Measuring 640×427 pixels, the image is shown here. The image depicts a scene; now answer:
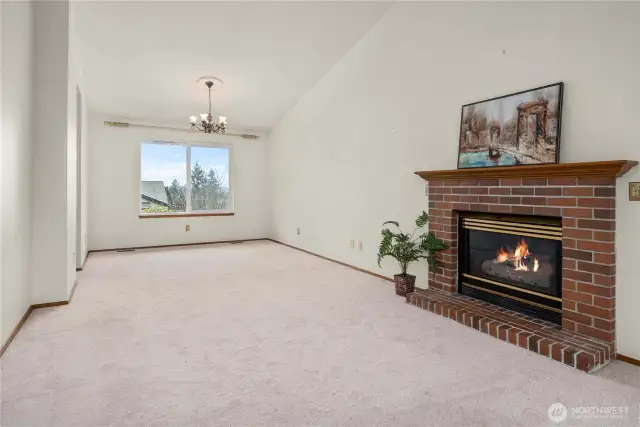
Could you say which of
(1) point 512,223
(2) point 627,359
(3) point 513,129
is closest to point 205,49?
(3) point 513,129

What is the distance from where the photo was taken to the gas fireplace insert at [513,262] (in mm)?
2715

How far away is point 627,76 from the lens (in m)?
2.28

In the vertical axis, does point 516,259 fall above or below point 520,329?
above

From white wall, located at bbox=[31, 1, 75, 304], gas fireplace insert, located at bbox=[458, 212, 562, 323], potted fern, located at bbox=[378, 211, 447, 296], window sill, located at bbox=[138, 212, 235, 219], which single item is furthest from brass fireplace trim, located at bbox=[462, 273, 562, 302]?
window sill, located at bbox=[138, 212, 235, 219]

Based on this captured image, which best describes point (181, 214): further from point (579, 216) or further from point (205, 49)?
point (579, 216)

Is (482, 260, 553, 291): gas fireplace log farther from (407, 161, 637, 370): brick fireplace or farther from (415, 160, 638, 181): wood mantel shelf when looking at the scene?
(415, 160, 638, 181): wood mantel shelf

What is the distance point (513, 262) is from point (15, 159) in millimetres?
3917

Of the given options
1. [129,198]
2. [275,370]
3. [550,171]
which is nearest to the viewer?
[275,370]

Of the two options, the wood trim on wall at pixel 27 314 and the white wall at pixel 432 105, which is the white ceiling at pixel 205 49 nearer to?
the white wall at pixel 432 105

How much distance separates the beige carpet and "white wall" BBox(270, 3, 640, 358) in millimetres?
904

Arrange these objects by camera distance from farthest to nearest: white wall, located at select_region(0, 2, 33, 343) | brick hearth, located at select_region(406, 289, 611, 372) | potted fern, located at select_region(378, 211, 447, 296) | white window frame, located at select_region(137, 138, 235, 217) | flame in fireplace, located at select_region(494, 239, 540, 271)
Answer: white window frame, located at select_region(137, 138, 235, 217) → potted fern, located at select_region(378, 211, 447, 296) → flame in fireplace, located at select_region(494, 239, 540, 271) → white wall, located at select_region(0, 2, 33, 343) → brick hearth, located at select_region(406, 289, 611, 372)

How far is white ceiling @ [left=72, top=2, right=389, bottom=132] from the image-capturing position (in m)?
4.07

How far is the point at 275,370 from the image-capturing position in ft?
7.10

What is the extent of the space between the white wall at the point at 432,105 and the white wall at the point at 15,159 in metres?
3.42
